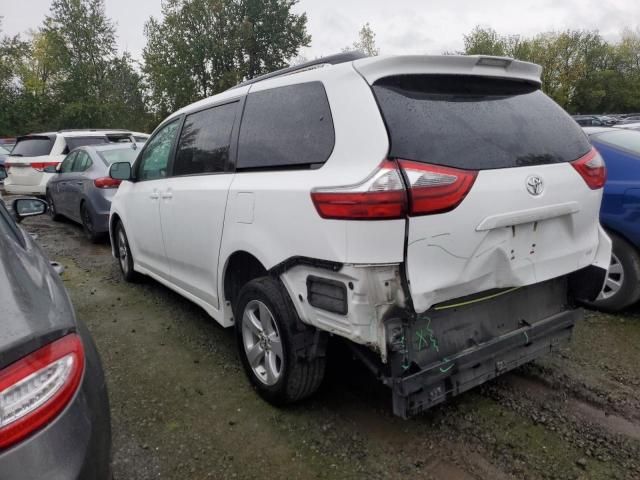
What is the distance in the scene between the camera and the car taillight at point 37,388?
122cm

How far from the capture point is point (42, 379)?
1.31 meters

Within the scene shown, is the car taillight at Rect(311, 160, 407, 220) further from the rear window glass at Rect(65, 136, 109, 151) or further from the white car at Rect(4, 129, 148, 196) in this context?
the rear window glass at Rect(65, 136, 109, 151)

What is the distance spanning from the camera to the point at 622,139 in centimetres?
417

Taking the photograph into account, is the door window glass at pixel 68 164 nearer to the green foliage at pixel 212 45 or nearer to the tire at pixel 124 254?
the tire at pixel 124 254

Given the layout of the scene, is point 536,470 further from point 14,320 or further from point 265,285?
point 14,320

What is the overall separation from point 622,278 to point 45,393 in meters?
4.15

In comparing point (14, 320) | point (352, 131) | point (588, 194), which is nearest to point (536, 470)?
point (588, 194)

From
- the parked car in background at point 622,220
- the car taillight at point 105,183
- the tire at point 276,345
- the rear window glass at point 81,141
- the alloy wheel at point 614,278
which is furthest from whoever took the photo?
the rear window glass at point 81,141

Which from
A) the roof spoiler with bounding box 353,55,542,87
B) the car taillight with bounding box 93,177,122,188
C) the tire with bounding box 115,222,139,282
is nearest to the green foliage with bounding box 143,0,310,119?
the car taillight with bounding box 93,177,122,188

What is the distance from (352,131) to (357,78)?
0.27 metres

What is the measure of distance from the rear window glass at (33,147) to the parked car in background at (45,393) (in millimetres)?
10316

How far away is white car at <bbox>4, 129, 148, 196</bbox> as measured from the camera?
10.2m

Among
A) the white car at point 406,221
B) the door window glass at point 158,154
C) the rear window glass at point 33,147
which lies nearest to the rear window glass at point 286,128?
the white car at point 406,221

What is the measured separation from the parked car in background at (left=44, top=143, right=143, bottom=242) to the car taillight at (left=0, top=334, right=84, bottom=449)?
5553 mm
